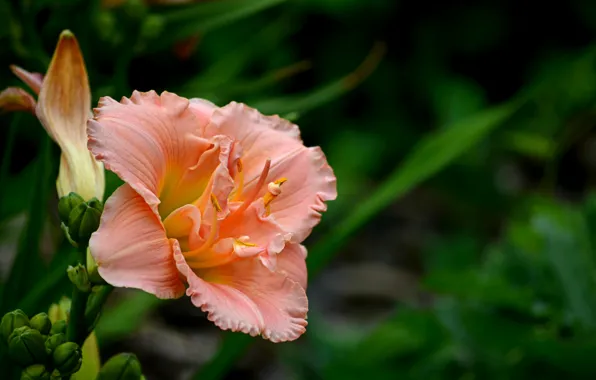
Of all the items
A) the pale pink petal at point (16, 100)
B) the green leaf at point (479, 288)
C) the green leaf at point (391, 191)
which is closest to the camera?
the pale pink petal at point (16, 100)

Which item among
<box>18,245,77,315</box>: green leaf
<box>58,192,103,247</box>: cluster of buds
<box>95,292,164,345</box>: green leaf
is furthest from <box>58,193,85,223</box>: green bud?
<box>95,292,164,345</box>: green leaf

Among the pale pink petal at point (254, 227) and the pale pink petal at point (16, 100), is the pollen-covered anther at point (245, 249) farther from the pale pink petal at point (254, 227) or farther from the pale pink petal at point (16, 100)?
the pale pink petal at point (16, 100)

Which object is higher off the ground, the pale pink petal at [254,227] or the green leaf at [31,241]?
→ the pale pink petal at [254,227]

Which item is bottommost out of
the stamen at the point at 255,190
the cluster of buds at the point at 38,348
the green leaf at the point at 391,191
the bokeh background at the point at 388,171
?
the bokeh background at the point at 388,171

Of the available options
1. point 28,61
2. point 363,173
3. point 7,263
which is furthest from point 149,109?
point 363,173

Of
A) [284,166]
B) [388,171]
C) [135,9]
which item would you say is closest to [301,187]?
[284,166]

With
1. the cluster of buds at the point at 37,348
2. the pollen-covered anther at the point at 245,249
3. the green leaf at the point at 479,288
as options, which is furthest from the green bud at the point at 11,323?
the green leaf at the point at 479,288

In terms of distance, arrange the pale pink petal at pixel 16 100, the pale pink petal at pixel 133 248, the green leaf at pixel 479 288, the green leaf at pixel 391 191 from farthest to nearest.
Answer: the green leaf at pixel 479 288 → the green leaf at pixel 391 191 → the pale pink petal at pixel 16 100 → the pale pink petal at pixel 133 248

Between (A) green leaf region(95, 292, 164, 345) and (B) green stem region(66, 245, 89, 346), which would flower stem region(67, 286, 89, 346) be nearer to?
(B) green stem region(66, 245, 89, 346)
